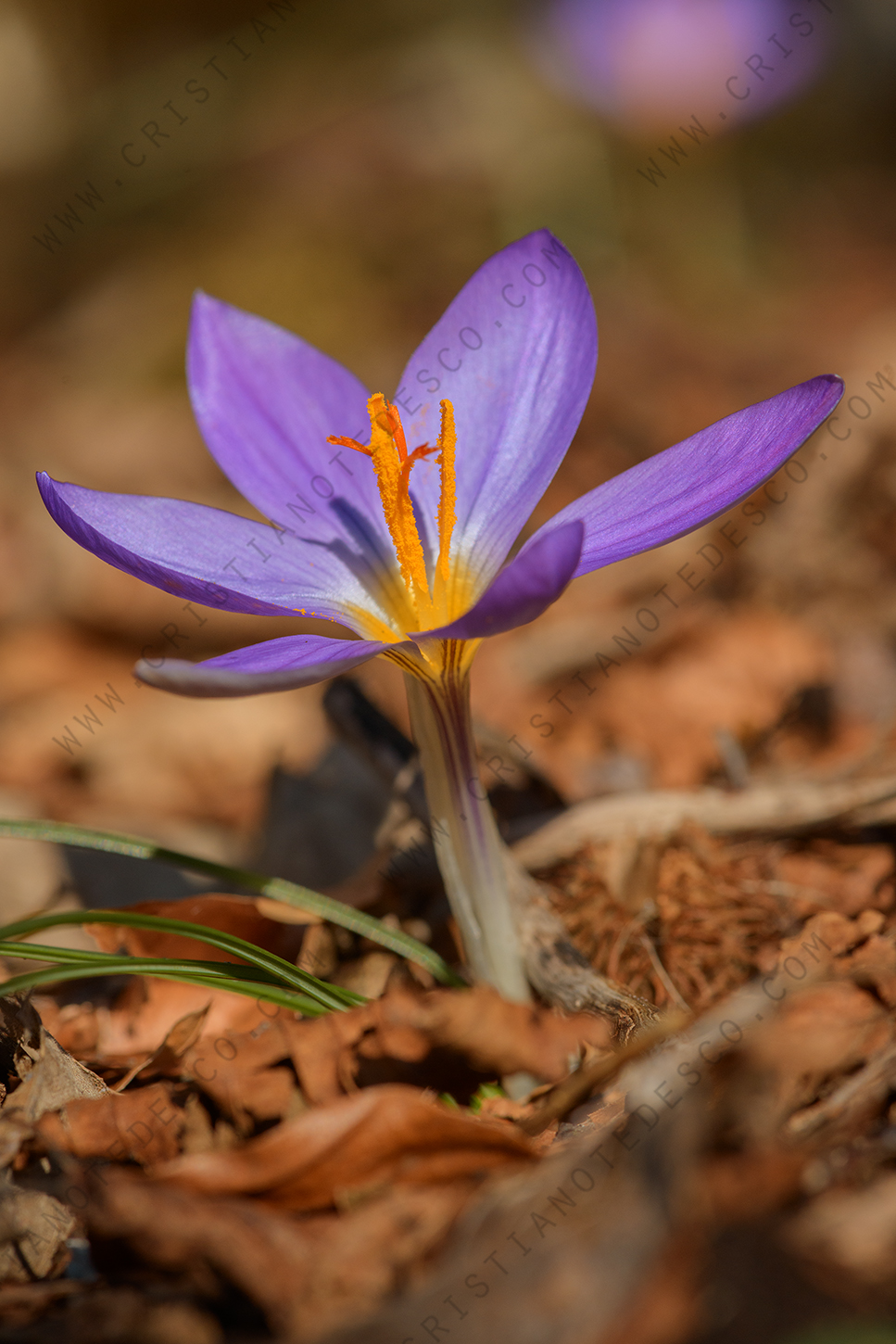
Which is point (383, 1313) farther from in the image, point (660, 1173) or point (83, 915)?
point (83, 915)

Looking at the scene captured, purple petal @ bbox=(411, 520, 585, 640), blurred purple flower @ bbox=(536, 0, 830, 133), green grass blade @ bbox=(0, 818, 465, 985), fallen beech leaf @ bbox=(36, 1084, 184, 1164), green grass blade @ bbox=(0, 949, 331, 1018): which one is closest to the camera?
purple petal @ bbox=(411, 520, 585, 640)

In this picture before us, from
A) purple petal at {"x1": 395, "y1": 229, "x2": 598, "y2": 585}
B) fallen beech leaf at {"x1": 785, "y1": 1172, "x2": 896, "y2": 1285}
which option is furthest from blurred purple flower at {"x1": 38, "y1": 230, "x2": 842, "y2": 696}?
fallen beech leaf at {"x1": 785, "y1": 1172, "x2": 896, "y2": 1285}

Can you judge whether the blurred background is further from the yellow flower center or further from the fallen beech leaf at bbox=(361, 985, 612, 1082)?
the fallen beech leaf at bbox=(361, 985, 612, 1082)

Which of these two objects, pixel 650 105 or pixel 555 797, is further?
pixel 650 105

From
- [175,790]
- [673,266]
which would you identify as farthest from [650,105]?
[175,790]

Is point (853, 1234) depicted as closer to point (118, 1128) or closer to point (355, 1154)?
point (355, 1154)

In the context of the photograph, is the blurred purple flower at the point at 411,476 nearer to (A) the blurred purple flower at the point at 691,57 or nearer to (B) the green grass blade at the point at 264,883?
(B) the green grass blade at the point at 264,883
